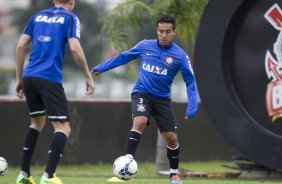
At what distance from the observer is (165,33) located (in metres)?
12.2

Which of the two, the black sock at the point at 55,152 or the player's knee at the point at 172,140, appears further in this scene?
the player's knee at the point at 172,140

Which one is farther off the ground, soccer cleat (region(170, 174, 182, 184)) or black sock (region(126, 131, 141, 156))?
black sock (region(126, 131, 141, 156))

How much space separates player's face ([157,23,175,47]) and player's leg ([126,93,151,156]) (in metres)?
0.77

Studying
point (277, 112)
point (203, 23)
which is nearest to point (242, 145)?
point (277, 112)

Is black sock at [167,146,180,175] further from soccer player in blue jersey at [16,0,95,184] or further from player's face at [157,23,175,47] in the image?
soccer player in blue jersey at [16,0,95,184]

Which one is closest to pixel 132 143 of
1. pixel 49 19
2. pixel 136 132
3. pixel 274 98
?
pixel 136 132

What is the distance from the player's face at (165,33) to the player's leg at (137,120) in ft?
2.53

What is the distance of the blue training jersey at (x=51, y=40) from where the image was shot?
1040 cm

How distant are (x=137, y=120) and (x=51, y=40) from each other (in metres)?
2.07

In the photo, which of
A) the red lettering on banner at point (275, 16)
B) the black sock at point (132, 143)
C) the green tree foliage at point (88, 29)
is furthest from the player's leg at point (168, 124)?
the green tree foliage at point (88, 29)

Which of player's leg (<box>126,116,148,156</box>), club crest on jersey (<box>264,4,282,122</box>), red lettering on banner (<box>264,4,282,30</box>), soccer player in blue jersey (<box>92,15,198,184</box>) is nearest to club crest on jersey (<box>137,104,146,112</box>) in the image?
soccer player in blue jersey (<box>92,15,198,184</box>)

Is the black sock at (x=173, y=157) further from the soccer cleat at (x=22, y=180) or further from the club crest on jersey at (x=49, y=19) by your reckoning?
the club crest on jersey at (x=49, y=19)

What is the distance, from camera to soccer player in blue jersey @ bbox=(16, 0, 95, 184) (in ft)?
34.0

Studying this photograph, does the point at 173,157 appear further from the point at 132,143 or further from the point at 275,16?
the point at 275,16
